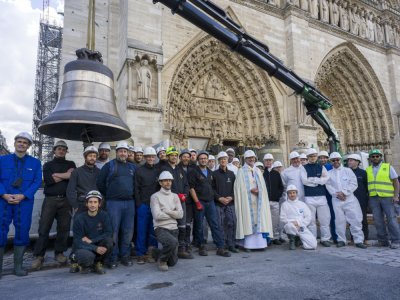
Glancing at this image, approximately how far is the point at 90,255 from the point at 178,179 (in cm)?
162

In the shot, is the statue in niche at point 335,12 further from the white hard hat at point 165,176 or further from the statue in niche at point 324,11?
the white hard hat at point 165,176

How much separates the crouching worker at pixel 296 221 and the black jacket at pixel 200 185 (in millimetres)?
1428

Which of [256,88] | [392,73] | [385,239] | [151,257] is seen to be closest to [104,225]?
[151,257]

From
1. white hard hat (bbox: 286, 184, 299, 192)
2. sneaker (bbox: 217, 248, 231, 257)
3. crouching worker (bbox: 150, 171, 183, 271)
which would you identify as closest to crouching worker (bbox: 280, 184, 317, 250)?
white hard hat (bbox: 286, 184, 299, 192)

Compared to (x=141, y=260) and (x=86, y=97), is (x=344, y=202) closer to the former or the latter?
(x=141, y=260)

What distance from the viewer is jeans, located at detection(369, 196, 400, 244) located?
5.15m

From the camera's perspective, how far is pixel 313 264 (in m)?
3.82

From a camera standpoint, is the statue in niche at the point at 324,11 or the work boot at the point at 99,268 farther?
the statue in niche at the point at 324,11

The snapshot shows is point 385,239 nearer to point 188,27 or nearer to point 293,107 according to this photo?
point 293,107

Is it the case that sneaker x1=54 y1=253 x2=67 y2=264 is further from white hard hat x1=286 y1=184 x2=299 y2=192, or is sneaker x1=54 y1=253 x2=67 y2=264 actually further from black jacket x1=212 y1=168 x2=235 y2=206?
white hard hat x1=286 y1=184 x2=299 y2=192

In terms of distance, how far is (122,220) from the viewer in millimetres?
4098

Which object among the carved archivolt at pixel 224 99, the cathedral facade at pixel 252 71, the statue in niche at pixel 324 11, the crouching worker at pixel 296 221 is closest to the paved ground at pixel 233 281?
the crouching worker at pixel 296 221

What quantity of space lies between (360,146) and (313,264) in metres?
15.1

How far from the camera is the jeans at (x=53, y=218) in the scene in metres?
3.99
